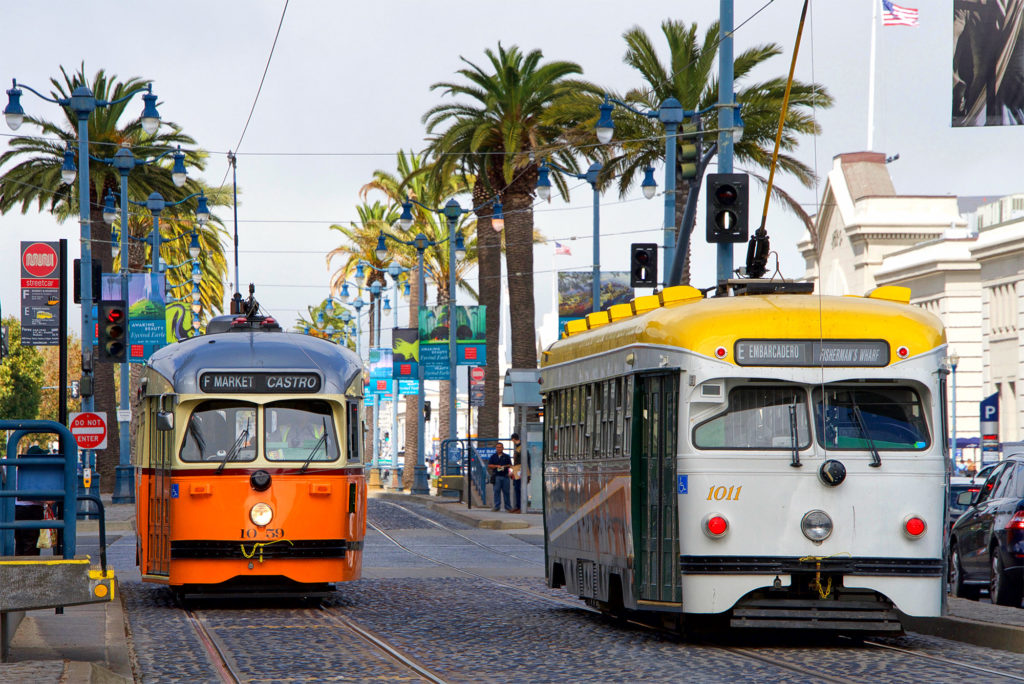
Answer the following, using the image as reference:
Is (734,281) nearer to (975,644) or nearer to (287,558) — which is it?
(975,644)

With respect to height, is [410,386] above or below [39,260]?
below

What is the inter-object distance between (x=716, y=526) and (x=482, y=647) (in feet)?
6.98

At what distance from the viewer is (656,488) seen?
1338cm

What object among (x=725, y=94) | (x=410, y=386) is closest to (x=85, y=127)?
(x=725, y=94)

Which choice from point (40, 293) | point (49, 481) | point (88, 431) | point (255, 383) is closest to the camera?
point (49, 481)

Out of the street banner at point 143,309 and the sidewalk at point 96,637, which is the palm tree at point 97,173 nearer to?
the street banner at point 143,309

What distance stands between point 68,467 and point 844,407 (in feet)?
19.4

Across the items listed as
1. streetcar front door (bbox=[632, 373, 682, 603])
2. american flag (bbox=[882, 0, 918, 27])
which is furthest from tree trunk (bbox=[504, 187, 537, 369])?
streetcar front door (bbox=[632, 373, 682, 603])

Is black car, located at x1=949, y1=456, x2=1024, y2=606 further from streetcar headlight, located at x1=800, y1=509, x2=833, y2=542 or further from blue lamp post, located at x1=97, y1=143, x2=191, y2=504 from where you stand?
blue lamp post, located at x1=97, y1=143, x2=191, y2=504

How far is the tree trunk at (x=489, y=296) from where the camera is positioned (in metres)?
46.2

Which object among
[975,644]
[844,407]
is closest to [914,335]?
[844,407]

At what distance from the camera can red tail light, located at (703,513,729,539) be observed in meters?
12.6

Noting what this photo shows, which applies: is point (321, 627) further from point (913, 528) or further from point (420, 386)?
point (420, 386)

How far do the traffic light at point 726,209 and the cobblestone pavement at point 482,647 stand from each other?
4749 mm
